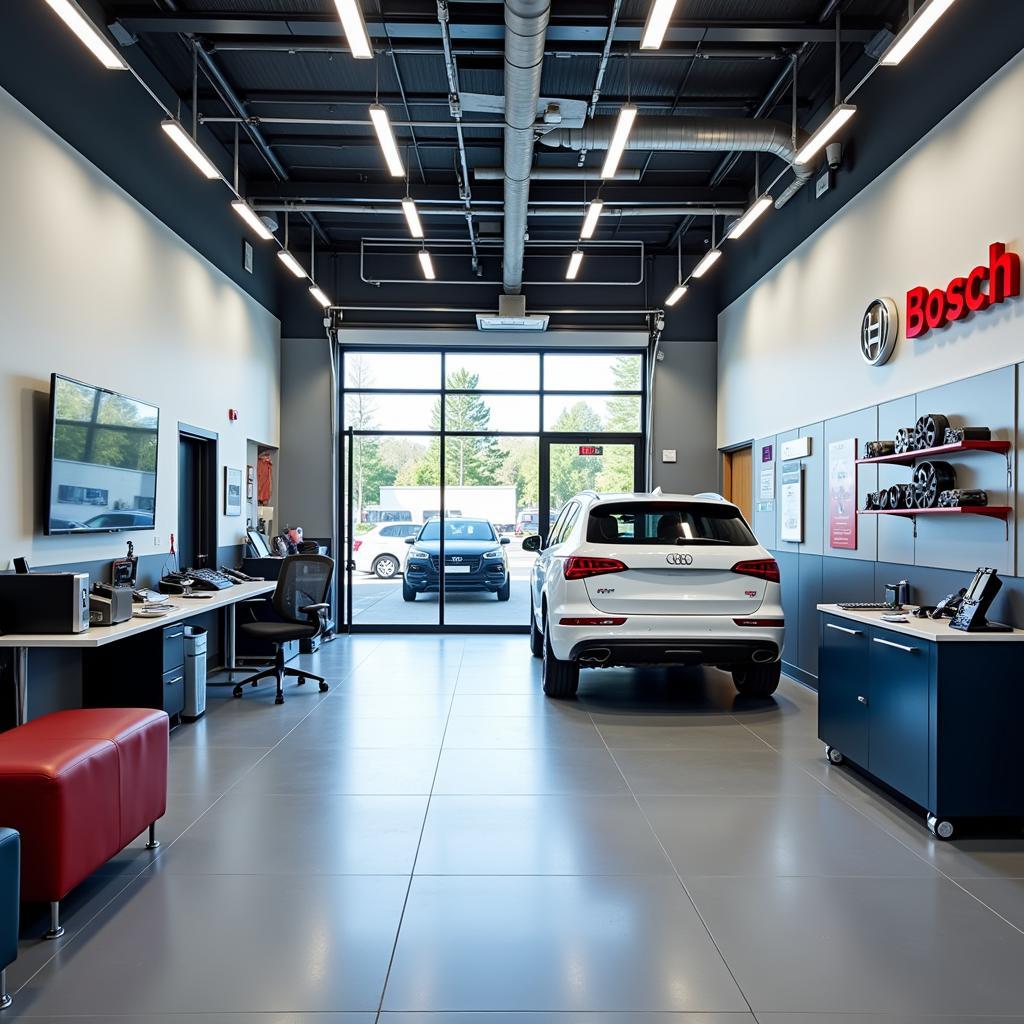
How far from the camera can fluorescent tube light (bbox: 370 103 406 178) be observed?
455 centimetres

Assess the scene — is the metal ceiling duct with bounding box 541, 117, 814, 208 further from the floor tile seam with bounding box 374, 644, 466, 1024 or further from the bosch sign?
the floor tile seam with bounding box 374, 644, 466, 1024

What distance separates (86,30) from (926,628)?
15.2 feet

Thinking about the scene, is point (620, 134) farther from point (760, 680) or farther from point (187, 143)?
point (760, 680)

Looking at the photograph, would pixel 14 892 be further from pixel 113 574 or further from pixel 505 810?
pixel 113 574

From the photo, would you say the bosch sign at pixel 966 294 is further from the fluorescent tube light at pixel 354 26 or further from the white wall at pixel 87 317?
the white wall at pixel 87 317

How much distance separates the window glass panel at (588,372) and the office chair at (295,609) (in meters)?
4.46

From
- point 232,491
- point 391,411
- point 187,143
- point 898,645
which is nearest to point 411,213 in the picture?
point 187,143

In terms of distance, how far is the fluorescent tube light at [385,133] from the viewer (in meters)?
4.55

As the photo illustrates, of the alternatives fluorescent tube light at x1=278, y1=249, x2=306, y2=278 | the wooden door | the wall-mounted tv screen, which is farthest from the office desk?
the wooden door

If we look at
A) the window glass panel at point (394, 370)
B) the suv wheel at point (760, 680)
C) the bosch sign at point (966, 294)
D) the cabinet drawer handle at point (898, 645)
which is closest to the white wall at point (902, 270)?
the bosch sign at point (966, 294)

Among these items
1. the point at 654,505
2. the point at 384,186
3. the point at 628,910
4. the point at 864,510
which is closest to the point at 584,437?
the point at 384,186

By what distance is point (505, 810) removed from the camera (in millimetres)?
3578

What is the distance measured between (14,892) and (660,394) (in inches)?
333

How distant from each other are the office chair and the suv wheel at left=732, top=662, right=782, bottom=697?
317 cm
